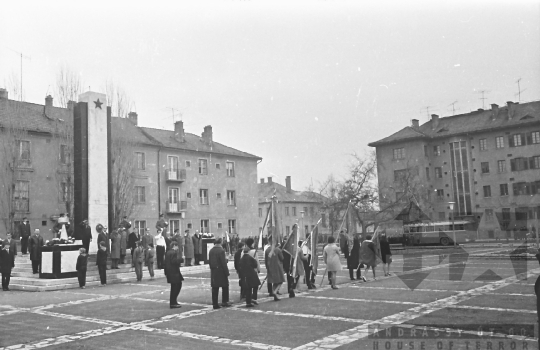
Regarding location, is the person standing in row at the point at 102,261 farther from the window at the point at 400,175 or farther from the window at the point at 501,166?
the window at the point at 501,166

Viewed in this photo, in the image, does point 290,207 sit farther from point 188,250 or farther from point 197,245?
point 188,250

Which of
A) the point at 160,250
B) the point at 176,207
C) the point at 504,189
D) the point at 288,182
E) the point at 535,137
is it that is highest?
the point at 535,137

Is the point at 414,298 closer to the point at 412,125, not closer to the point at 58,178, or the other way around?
the point at 58,178

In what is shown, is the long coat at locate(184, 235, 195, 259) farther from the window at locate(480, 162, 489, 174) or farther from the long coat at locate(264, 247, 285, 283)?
the window at locate(480, 162, 489, 174)

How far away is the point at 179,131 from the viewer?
167 feet

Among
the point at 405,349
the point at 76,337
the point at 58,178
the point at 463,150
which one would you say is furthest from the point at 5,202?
the point at 463,150

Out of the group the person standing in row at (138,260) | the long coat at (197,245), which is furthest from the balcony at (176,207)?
the person standing in row at (138,260)

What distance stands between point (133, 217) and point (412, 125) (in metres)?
39.1

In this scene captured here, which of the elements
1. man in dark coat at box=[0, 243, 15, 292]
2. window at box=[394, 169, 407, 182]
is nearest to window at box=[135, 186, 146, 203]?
window at box=[394, 169, 407, 182]

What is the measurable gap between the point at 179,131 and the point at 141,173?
24.7ft

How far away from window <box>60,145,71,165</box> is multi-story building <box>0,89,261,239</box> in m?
0.07

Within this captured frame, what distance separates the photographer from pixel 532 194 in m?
52.2

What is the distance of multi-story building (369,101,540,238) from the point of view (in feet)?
171

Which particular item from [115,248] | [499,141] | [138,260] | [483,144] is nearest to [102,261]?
[138,260]
